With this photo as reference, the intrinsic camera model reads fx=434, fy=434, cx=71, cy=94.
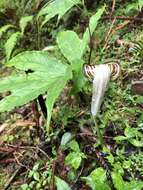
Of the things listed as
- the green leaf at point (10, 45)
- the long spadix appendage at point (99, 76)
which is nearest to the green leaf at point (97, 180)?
the long spadix appendage at point (99, 76)

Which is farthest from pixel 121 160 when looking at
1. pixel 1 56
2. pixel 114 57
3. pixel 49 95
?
pixel 1 56

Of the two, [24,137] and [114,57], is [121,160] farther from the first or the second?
[114,57]

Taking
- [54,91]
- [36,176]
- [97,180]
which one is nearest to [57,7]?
[54,91]

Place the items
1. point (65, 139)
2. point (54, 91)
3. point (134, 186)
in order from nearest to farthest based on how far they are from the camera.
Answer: point (134, 186) → point (54, 91) → point (65, 139)

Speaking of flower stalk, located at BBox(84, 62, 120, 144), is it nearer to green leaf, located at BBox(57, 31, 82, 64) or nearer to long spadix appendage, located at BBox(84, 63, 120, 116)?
long spadix appendage, located at BBox(84, 63, 120, 116)

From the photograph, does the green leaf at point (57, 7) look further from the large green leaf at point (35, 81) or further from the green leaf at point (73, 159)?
the green leaf at point (73, 159)

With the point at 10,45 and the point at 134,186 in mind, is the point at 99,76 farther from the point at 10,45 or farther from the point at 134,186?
the point at 10,45
